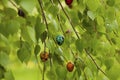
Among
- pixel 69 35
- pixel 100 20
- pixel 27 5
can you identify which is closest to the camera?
pixel 27 5

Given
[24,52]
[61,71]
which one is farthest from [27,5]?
[61,71]

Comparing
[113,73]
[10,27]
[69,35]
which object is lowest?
[113,73]

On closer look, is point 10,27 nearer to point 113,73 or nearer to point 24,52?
point 24,52

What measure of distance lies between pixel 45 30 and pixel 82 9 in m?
0.21

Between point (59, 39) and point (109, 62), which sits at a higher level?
point (59, 39)

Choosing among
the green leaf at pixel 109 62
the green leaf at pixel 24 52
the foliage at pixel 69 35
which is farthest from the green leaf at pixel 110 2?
the green leaf at pixel 24 52

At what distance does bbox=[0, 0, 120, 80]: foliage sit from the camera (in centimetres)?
163

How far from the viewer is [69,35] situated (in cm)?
184

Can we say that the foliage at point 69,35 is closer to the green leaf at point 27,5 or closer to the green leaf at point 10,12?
the green leaf at point 10,12

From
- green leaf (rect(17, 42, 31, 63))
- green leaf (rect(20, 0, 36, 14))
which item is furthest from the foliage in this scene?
green leaf (rect(20, 0, 36, 14))

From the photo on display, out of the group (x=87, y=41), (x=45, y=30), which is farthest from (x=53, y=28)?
(x=87, y=41)

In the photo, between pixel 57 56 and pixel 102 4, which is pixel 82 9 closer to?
pixel 102 4

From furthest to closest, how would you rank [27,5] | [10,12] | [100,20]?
[100,20] < [10,12] < [27,5]

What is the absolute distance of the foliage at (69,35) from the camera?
1.63m
